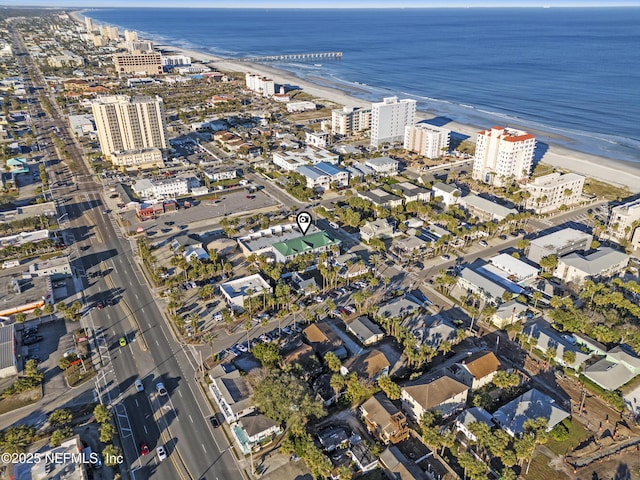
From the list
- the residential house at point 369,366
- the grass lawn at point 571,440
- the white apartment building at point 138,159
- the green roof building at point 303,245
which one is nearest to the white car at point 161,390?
the residential house at point 369,366

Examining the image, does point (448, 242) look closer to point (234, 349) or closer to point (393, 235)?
point (393, 235)

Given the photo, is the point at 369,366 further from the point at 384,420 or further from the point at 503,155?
the point at 503,155

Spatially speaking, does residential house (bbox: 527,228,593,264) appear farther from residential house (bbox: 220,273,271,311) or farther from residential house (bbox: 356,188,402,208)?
residential house (bbox: 220,273,271,311)

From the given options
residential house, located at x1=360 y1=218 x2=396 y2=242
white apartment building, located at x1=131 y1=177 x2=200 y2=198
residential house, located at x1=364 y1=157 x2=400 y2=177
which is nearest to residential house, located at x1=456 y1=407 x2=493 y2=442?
residential house, located at x1=360 y1=218 x2=396 y2=242

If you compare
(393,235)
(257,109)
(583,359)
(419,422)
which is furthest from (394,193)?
(257,109)

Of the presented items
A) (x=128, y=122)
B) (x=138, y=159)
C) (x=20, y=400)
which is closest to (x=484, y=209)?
A: (x=20, y=400)

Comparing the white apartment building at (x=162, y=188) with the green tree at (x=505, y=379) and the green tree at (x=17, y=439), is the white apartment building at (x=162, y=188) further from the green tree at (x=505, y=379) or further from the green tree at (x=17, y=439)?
the green tree at (x=505, y=379)
